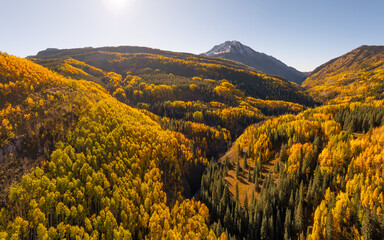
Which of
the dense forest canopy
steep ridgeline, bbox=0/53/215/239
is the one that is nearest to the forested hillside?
the dense forest canopy

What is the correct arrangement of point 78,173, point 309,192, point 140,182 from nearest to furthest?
point 78,173 < point 309,192 < point 140,182

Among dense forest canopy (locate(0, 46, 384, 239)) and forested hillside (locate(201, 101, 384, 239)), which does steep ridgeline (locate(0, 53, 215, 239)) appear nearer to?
dense forest canopy (locate(0, 46, 384, 239))

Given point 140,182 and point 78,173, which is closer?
point 78,173

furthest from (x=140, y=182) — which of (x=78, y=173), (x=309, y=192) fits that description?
(x=309, y=192)

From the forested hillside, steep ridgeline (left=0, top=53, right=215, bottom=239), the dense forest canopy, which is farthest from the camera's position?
the forested hillside

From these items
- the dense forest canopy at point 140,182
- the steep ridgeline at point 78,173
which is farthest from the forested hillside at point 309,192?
the steep ridgeline at point 78,173

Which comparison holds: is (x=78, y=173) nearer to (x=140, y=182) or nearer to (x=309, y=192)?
(x=140, y=182)

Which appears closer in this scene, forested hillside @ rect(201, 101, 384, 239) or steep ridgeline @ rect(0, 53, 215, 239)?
steep ridgeline @ rect(0, 53, 215, 239)

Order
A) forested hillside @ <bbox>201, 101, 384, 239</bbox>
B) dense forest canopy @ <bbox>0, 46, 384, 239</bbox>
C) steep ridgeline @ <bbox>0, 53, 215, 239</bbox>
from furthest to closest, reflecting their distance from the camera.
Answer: forested hillside @ <bbox>201, 101, 384, 239</bbox> → dense forest canopy @ <bbox>0, 46, 384, 239</bbox> → steep ridgeline @ <bbox>0, 53, 215, 239</bbox>
